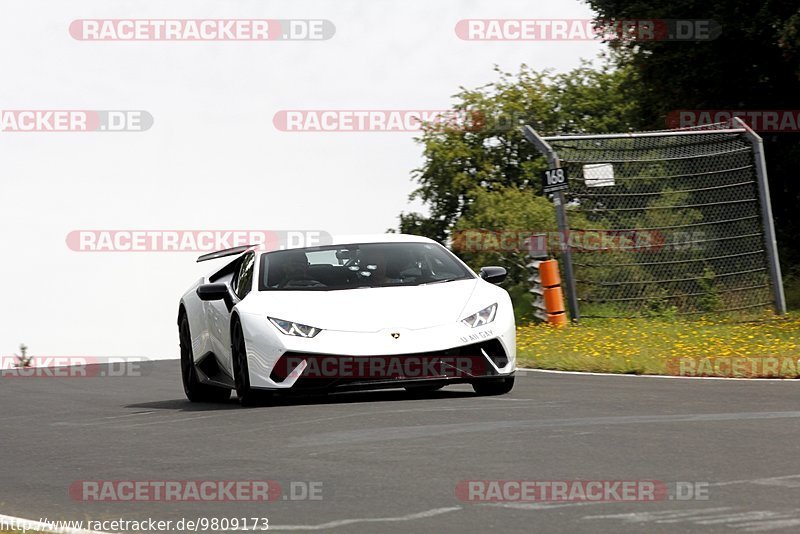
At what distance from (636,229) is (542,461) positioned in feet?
52.5

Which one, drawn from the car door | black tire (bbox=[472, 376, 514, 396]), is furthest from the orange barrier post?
black tire (bbox=[472, 376, 514, 396])

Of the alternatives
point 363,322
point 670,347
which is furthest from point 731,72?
point 363,322

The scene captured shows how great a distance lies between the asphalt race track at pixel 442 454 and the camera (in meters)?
6.38

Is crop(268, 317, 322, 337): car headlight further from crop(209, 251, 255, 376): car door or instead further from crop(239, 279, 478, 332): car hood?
crop(209, 251, 255, 376): car door

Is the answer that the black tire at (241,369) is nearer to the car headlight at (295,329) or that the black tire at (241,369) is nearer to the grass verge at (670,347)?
the car headlight at (295,329)

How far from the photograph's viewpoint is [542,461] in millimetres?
7871

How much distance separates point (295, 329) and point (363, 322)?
54 cm

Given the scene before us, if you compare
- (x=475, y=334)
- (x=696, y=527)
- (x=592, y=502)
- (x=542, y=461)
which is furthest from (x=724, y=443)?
(x=475, y=334)

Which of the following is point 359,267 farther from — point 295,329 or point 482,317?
point 482,317

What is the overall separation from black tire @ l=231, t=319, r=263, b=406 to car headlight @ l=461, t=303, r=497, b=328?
5.95 ft

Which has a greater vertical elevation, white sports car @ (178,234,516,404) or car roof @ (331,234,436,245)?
car roof @ (331,234,436,245)

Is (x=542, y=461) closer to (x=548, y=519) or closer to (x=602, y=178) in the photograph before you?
(x=548, y=519)

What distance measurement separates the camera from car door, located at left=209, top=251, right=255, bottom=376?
494 inches

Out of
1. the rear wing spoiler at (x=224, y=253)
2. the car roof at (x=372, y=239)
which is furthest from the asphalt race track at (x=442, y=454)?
the rear wing spoiler at (x=224, y=253)
